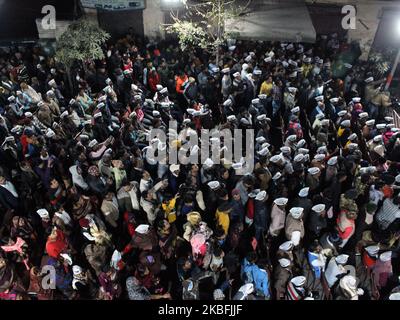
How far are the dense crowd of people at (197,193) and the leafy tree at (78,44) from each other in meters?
0.47

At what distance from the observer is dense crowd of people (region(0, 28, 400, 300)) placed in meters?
5.69

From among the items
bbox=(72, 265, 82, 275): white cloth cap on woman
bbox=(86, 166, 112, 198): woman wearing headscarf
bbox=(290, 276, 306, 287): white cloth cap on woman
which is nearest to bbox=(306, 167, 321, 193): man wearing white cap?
bbox=(290, 276, 306, 287): white cloth cap on woman

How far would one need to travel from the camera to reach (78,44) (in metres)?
10.1

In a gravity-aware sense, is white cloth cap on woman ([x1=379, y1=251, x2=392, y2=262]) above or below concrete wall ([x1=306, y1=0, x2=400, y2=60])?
below

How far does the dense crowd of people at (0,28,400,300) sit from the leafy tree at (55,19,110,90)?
47cm

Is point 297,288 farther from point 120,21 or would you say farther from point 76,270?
point 120,21

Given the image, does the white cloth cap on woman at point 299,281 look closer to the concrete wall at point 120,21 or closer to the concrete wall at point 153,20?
the concrete wall at point 153,20

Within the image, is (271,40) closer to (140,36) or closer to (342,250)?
(140,36)

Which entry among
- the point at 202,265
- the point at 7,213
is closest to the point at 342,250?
the point at 202,265

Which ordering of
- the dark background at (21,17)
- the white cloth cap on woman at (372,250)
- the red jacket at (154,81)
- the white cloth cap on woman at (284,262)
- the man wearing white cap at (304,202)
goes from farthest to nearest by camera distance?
the dark background at (21,17) < the red jacket at (154,81) < the man wearing white cap at (304,202) < the white cloth cap on woman at (372,250) < the white cloth cap on woman at (284,262)

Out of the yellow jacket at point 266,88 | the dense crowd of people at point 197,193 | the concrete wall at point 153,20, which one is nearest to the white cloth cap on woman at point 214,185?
the dense crowd of people at point 197,193

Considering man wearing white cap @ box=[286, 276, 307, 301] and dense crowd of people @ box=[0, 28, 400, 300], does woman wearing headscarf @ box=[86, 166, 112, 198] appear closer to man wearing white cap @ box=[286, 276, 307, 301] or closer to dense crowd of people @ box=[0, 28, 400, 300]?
dense crowd of people @ box=[0, 28, 400, 300]

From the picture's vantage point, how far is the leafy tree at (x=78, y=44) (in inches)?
396
